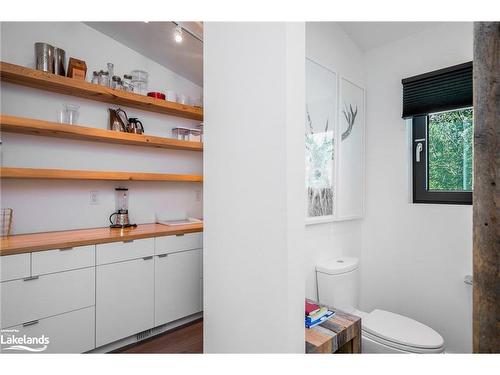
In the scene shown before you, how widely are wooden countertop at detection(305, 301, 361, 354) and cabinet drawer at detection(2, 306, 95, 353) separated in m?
1.46

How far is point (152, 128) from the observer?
2771mm

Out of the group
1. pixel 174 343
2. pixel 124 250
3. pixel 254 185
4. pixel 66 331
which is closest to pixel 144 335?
pixel 174 343

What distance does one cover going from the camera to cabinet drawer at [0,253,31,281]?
5.25 feet

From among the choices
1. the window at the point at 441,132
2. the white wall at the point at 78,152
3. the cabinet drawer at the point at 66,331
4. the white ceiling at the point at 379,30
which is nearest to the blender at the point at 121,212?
the white wall at the point at 78,152

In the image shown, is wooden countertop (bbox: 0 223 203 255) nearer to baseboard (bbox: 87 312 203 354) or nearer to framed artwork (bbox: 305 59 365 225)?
baseboard (bbox: 87 312 203 354)

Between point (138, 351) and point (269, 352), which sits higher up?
point (269, 352)

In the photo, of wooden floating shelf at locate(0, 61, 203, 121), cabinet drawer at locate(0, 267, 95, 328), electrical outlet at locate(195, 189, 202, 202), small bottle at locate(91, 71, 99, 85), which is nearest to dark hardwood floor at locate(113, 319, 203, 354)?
cabinet drawer at locate(0, 267, 95, 328)

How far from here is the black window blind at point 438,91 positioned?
1963 millimetres

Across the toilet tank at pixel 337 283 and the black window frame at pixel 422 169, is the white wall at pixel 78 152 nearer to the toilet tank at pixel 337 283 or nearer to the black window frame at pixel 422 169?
the toilet tank at pixel 337 283

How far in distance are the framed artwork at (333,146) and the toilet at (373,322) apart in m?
0.36

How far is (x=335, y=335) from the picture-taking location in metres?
1.27
